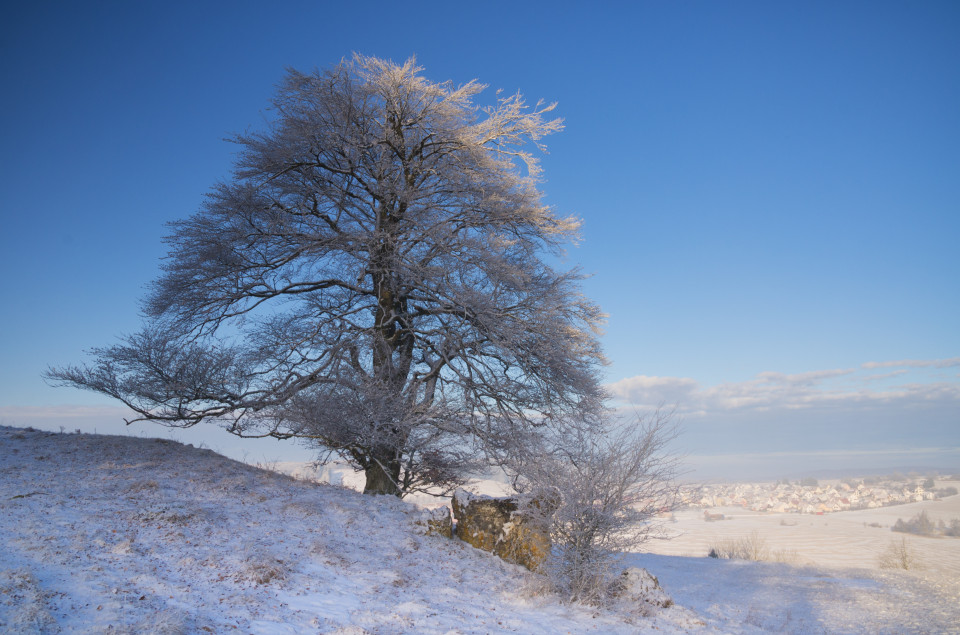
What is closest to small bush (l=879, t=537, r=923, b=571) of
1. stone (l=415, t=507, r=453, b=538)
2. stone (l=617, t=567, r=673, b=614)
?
stone (l=617, t=567, r=673, b=614)

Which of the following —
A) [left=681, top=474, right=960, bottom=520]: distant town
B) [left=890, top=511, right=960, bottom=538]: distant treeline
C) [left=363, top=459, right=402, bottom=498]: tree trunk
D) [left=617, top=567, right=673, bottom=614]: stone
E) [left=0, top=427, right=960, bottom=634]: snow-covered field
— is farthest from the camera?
[left=681, top=474, right=960, bottom=520]: distant town

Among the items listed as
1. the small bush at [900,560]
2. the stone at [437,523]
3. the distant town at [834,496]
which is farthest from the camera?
the distant town at [834,496]

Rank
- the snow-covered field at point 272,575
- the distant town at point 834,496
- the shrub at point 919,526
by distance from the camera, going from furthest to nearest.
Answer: the distant town at point 834,496 < the shrub at point 919,526 < the snow-covered field at point 272,575

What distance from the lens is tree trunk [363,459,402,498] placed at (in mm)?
10977

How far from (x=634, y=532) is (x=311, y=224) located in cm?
838

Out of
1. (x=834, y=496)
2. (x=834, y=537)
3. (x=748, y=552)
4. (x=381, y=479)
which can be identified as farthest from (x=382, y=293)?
(x=834, y=496)

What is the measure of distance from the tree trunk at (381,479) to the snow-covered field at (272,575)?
1.98 feet

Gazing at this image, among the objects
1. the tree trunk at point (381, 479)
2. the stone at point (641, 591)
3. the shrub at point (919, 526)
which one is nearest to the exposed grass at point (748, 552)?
the shrub at point (919, 526)

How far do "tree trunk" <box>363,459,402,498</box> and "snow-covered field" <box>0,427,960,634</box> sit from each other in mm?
604

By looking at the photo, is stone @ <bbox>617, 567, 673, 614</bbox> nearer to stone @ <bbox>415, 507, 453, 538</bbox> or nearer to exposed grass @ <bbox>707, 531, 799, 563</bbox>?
stone @ <bbox>415, 507, 453, 538</bbox>

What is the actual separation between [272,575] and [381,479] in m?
4.76

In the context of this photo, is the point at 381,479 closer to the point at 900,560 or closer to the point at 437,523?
the point at 437,523

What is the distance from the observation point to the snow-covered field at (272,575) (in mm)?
5160

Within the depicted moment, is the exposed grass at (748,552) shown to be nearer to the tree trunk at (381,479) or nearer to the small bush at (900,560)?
the small bush at (900,560)
